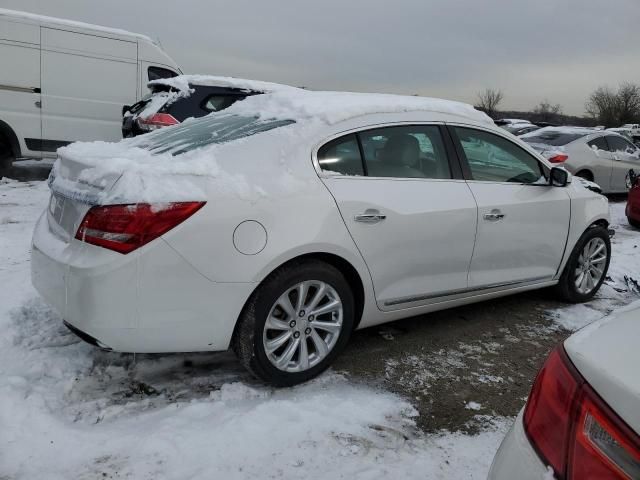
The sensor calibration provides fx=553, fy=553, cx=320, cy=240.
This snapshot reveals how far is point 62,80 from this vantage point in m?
8.39

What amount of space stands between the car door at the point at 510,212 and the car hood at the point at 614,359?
2.15 metres

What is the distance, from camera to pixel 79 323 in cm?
252

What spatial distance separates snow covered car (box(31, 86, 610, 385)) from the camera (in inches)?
98.0

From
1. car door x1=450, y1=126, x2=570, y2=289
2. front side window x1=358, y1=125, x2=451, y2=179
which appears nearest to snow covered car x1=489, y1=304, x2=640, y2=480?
front side window x1=358, y1=125, x2=451, y2=179

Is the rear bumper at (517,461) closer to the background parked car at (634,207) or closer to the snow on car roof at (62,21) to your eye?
the background parked car at (634,207)

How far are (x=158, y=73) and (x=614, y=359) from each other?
9.07m

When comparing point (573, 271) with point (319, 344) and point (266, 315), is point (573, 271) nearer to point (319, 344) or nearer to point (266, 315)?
point (319, 344)

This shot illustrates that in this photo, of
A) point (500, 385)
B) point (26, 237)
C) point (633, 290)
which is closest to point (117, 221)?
point (500, 385)

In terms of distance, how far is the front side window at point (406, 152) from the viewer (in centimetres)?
325

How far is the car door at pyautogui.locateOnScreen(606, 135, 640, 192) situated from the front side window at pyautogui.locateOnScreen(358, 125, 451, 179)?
363 inches

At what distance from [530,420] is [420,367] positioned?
1939 mm

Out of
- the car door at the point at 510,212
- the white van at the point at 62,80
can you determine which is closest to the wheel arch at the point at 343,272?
the car door at the point at 510,212

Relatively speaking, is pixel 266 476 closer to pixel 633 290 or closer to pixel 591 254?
pixel 591 254

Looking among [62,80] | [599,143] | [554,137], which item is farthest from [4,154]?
[599,143]
